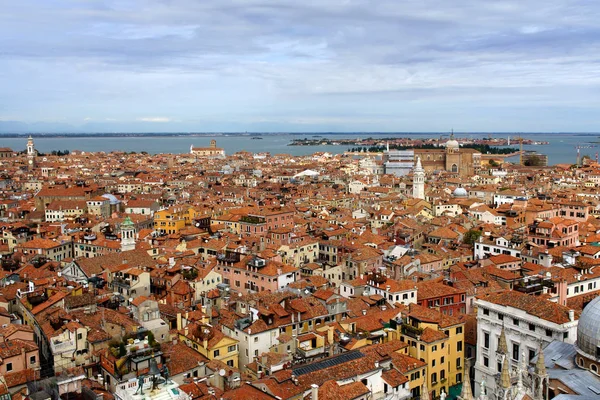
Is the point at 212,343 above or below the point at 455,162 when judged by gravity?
above

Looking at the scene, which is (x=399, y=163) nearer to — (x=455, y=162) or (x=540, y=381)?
(x=455, y=162)

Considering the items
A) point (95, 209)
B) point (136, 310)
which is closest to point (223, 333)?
Result: point (136, 310)

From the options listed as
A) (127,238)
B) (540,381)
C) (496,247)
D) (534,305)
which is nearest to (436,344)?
(534,305)

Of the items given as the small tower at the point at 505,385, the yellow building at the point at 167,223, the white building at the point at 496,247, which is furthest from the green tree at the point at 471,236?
the small tower at the point at 505,385

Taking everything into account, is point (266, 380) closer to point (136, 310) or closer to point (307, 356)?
point (307, 356)

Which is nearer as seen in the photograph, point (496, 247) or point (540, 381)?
point (540, 381)

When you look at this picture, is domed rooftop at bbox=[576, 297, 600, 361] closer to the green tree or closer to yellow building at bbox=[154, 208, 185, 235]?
the green tree
